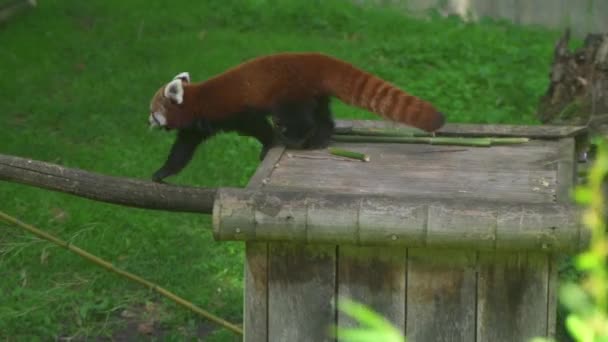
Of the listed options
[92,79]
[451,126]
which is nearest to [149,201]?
[451,126]

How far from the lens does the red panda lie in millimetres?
3668

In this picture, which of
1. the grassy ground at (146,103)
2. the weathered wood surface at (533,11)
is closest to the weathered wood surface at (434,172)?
the grassy ground at (146,103)

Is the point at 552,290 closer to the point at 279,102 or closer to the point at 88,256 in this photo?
the point at 279,102

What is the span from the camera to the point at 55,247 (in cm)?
575

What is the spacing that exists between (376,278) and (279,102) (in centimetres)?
138

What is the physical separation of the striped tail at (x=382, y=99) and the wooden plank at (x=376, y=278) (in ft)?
2.57

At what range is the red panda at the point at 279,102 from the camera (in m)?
3.67

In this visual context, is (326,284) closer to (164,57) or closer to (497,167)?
(497,167)

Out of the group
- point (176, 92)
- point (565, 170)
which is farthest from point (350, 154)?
point (176, 92)

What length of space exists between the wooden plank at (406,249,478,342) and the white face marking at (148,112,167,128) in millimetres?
1854

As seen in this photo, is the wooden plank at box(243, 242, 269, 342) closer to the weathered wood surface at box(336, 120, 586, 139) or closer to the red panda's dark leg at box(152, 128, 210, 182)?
the weathered wood surface at box(336, 120, 586, 139)

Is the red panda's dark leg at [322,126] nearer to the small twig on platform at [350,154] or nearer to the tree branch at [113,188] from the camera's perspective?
the small twig on platform at [350,154]

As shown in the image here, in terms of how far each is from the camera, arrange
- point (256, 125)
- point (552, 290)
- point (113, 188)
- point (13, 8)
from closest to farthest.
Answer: point (552, 290), point (113, 188), point (256, 125), point (13, 8)

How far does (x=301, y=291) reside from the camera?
294cm
